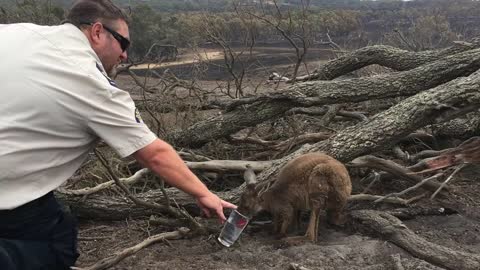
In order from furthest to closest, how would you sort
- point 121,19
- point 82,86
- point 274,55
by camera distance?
point 274,55 < point 121,19 < point 82,86

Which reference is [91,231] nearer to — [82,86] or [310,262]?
[310,262]

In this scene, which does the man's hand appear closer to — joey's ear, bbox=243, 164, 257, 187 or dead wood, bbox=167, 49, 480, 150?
joey's ear, bbox=243, 164, 257, 187

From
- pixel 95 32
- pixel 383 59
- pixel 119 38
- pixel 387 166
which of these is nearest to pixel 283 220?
pixel 387 166

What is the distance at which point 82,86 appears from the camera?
2.52 metres

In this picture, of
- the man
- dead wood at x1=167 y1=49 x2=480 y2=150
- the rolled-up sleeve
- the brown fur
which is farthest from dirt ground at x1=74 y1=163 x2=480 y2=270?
the rolled-up sleeve

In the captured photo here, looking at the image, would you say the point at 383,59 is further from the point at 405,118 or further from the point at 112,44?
the point at 112,44

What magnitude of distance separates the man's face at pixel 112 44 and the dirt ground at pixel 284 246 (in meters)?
2.10

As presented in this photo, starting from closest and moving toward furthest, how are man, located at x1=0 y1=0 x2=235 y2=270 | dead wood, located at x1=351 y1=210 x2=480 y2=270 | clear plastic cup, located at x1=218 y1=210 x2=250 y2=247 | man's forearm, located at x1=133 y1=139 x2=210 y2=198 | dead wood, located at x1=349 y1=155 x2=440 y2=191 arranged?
man, located at x1=0 y1=0 x2=235 y2=270 → man's forearm, located at x1=133 y1=139 x2=210 y2=198 → clear plastic cup, located at x1=218 y1=210 x2=250 y2=247 → dead wood, located at x1=351 y1=210 x2=480 y2=270 → dead wood, located at x1=349 y1=155 x2=440 y2=191

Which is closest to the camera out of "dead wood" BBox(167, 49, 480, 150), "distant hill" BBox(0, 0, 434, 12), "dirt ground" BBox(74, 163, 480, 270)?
"dirt ground" BBox(74, 163, 480, 270)

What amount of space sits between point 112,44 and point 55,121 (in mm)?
565

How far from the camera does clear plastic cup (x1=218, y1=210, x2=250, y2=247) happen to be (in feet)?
12.3

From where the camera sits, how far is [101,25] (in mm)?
2789

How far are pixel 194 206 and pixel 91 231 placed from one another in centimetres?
107

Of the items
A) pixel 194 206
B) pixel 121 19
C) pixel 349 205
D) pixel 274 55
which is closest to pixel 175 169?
pixel 121 19
